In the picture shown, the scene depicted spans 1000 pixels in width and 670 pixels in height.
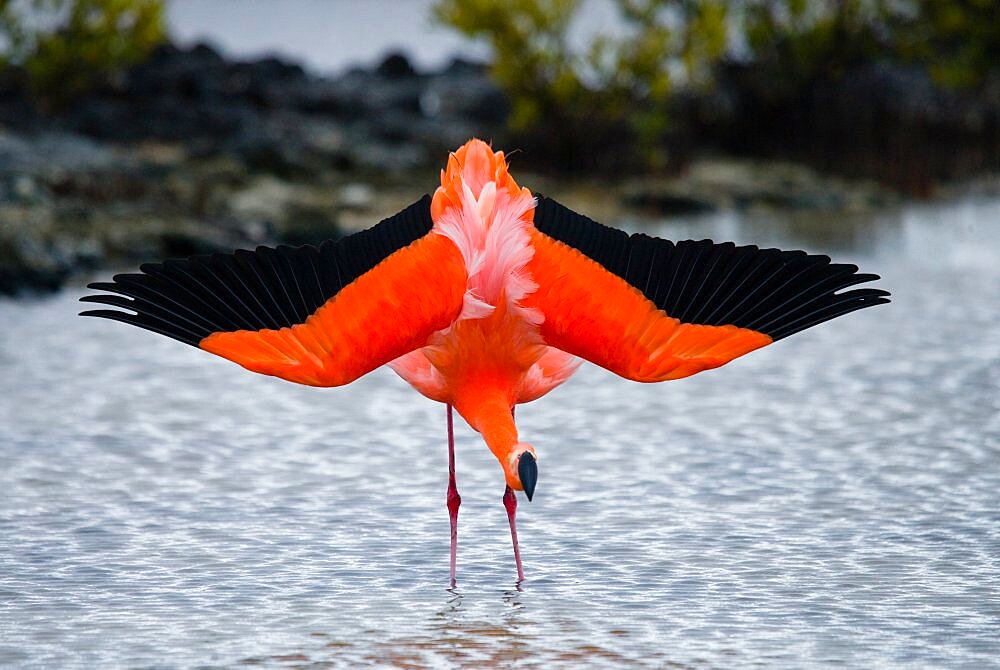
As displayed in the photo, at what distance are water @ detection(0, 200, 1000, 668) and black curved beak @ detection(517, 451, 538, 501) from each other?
0.64 metres

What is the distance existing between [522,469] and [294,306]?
1022 mm

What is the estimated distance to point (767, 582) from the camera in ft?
20.6

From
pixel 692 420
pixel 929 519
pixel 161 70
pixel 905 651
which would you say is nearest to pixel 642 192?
A: pixel 161 70

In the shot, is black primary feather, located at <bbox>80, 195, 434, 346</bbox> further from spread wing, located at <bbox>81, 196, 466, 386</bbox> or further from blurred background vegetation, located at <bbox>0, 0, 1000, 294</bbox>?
blurred background vegetation, located at <bbox>0, 0, 1000, 294</bbox>

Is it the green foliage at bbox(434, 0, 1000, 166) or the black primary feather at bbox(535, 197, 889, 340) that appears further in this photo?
the green foliage at bbox(434, 0, 1000, 166)

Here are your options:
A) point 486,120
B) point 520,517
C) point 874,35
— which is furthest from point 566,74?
point 520,517

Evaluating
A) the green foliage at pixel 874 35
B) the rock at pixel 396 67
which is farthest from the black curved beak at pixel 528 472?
the rock at pixel 396 67

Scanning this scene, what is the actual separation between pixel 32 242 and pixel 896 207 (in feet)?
49.2

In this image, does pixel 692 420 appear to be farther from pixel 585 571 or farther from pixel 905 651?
pixel 905 651

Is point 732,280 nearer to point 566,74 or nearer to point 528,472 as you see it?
point 528,472

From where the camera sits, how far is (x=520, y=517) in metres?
7.37

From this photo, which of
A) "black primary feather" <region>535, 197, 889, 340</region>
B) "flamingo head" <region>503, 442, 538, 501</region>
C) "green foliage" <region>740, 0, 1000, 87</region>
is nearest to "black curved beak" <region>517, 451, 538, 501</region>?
"flamingo head" <region>503, 442, 538, 501</region>

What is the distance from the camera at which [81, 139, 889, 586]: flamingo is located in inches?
219

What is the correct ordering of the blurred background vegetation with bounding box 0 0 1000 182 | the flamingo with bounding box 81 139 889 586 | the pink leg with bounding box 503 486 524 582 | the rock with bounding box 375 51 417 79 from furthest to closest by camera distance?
the rock with bounding box 375 51 417 79 < the blurred background vegetation with bounding box 0 0 1000 182 < the pink leg with bounding box 503 486 524 582 < the flamingo with bounding box 81 139 889 586
